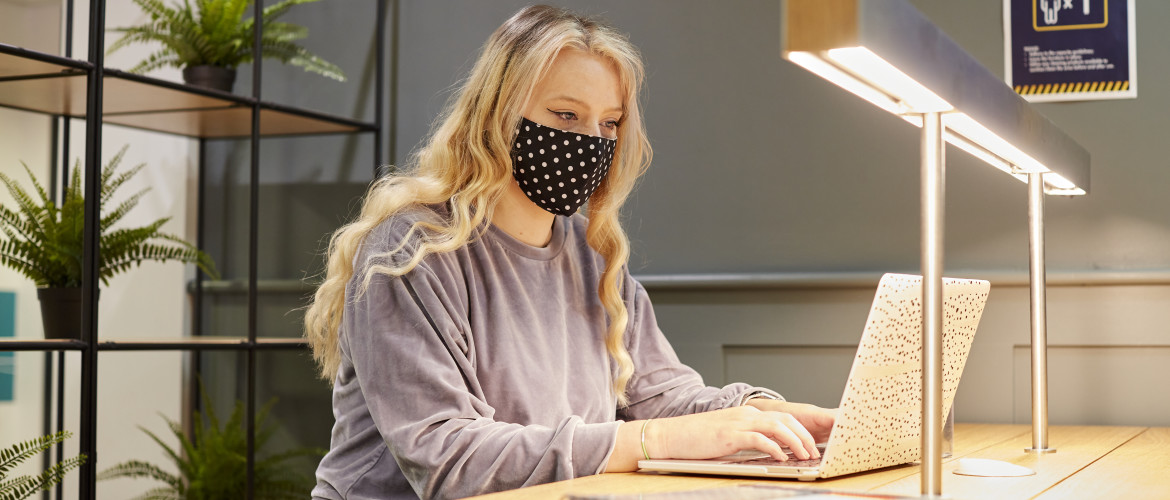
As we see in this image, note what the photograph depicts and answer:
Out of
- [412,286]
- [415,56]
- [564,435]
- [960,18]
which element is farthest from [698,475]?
[415,56]

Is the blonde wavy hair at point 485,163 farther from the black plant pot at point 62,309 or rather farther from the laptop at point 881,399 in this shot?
the black plant pot at point 62,309

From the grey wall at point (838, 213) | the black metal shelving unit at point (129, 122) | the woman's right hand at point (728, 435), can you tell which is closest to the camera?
the woman's right hand at point (728, 435)

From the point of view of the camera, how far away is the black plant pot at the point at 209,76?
256cm

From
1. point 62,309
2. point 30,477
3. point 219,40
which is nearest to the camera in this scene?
point 30,477

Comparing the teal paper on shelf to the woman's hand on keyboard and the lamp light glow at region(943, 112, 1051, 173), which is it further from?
the lamp light glow at region(943, 112, 1051, 173)

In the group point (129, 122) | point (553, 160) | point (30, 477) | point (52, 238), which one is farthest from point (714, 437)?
point (129, 122)

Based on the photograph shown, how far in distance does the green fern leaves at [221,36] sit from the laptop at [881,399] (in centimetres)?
179

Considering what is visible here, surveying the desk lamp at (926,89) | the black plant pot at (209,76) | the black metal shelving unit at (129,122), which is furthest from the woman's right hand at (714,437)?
the black plant pot at (209,76)

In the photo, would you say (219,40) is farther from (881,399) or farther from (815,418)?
(881,399)

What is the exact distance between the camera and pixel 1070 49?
1988mm

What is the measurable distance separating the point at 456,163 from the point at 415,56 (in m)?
1.21

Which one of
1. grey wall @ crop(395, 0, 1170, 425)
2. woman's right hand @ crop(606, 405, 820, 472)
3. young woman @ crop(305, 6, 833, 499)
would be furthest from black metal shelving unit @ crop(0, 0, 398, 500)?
woman's right hand @ crop(606, 405, 820, 472)

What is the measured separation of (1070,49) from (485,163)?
4.03 ft

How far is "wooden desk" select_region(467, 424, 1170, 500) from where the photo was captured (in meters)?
0.96
